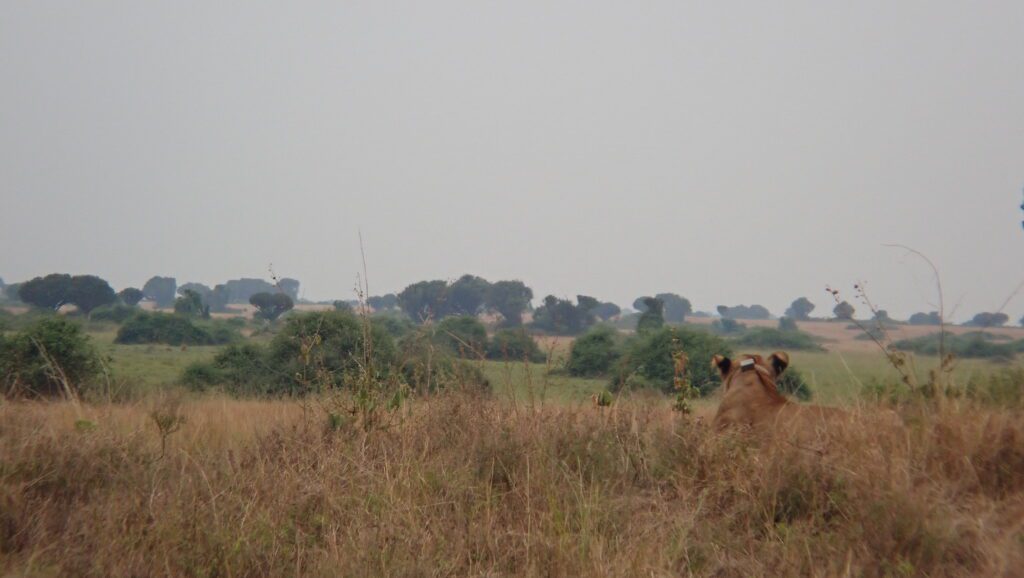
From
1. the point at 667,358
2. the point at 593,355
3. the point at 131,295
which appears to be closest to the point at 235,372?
the point at 593,355

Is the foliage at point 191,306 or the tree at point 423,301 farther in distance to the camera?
the foliage at point 191,306

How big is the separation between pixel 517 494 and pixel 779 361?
9.74 feet

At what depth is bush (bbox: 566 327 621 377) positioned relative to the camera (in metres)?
9.98

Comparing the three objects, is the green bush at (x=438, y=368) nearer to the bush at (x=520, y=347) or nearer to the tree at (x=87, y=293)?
the bush at (x=520, y=347)

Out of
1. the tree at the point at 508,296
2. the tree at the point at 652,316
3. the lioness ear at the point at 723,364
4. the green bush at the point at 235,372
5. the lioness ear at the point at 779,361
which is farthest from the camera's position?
the tree at the point at 652,316

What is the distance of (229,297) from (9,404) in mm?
59426

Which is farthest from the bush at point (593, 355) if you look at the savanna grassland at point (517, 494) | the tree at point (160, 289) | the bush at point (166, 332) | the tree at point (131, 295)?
the tree at point (160, 289)

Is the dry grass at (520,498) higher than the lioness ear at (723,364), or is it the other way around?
the lioness ear at (723,364)

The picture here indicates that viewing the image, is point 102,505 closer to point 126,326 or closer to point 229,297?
point 126,326

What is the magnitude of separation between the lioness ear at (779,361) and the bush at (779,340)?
58.1 feet

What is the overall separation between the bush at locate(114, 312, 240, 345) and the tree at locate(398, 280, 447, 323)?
553 inches

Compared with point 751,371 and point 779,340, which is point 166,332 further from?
point 751,371

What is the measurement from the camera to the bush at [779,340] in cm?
2552

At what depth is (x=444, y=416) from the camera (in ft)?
20.4
